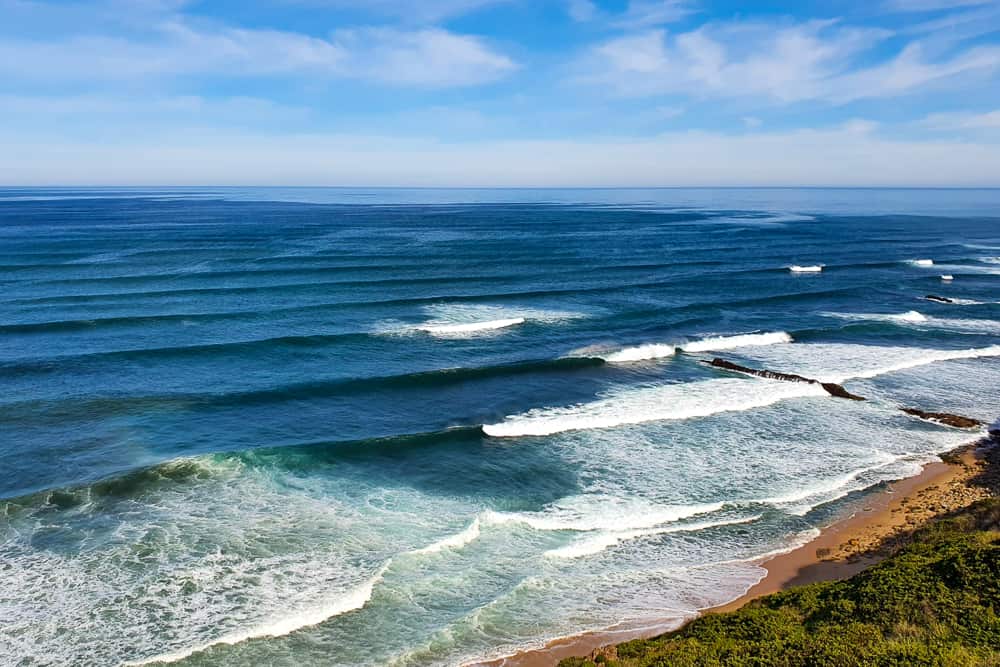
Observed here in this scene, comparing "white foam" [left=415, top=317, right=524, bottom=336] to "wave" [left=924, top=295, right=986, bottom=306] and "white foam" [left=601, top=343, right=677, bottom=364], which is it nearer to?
"white foam" [left=601, top=343, right=677, bottom=364]

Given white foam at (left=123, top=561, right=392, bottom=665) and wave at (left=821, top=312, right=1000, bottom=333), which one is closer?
white foam at (left=123, top=561, right=392, bottom=665)

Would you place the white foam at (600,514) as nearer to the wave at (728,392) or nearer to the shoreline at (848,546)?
the shoreline at (848,546)

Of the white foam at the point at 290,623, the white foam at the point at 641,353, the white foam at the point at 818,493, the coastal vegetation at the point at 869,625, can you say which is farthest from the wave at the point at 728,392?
the coastal vegetation at the point at 869,625

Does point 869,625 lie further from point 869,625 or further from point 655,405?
point 655,405

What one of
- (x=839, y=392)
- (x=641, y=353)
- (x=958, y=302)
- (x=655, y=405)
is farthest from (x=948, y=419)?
(x=958, y=302)

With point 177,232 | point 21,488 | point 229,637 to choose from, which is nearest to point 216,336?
point 21,488

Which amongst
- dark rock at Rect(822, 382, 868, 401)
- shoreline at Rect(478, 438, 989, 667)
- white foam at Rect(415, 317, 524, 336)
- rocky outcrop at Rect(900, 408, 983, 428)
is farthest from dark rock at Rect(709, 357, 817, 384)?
white foam at Rect(415, 317, 524, 336)

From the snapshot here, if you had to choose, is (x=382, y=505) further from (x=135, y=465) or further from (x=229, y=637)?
(x=135, y=465)
